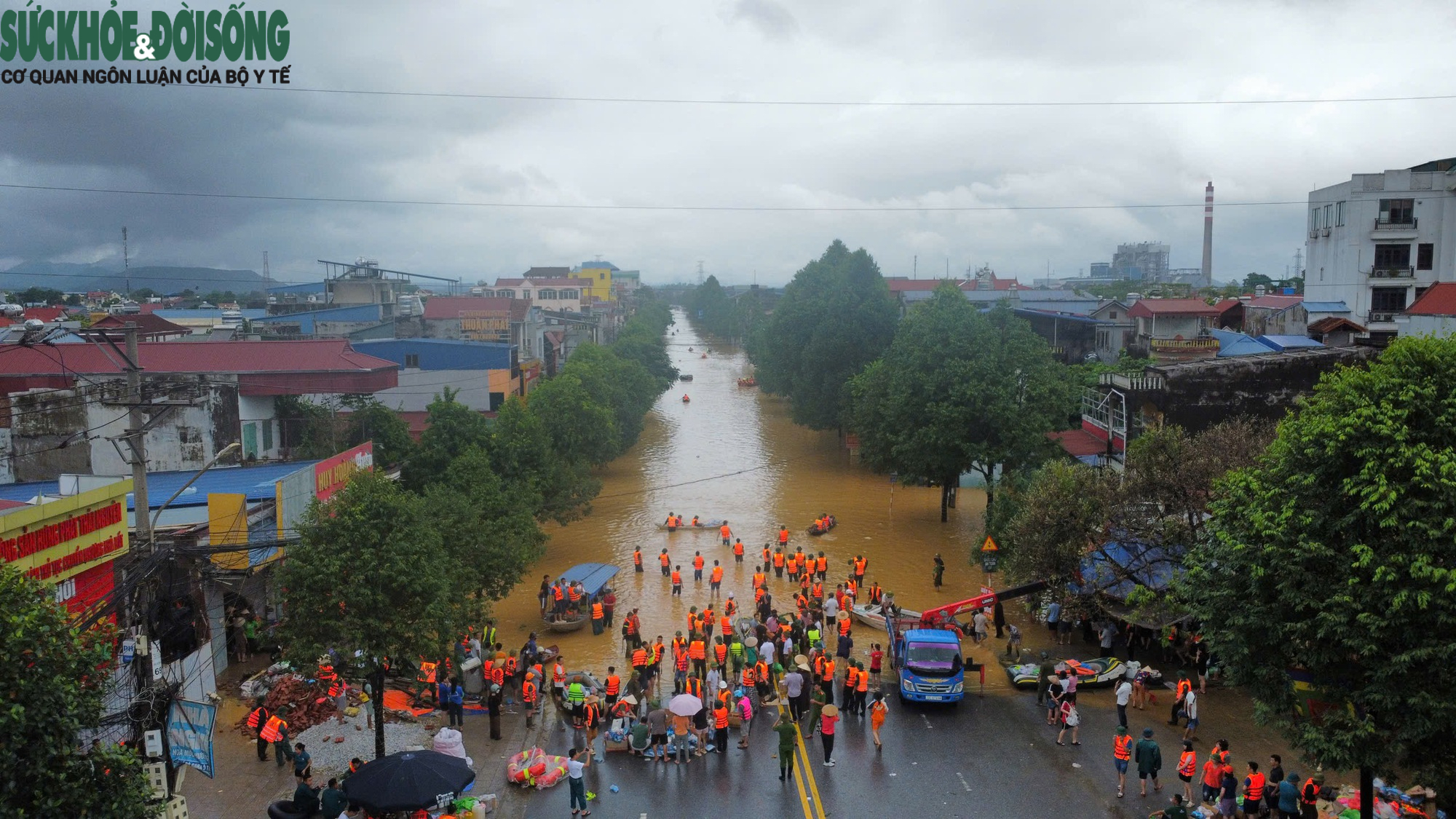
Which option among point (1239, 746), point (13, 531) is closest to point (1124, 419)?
point (1239, 746)

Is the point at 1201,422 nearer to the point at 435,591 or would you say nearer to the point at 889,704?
the point at 889,704

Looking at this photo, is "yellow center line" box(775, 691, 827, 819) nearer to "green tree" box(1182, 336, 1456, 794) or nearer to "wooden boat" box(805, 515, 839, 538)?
"green tree" box(1182, 336, 1456, 794)

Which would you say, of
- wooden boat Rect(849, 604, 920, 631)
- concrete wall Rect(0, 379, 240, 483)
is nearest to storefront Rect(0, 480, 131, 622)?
concrete wall Rect(0, 379, 240, 483)

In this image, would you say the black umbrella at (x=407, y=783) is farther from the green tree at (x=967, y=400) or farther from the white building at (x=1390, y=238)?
the white building at (x=1390, y=238)

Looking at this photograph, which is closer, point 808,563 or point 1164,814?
point 1164,814

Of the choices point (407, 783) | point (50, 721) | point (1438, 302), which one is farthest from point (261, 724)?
point (1438, 302)

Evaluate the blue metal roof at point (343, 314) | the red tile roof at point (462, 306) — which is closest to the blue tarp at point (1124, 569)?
the blue metal roof at point (343, 314)

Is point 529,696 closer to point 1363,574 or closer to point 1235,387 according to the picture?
point 1363,574
